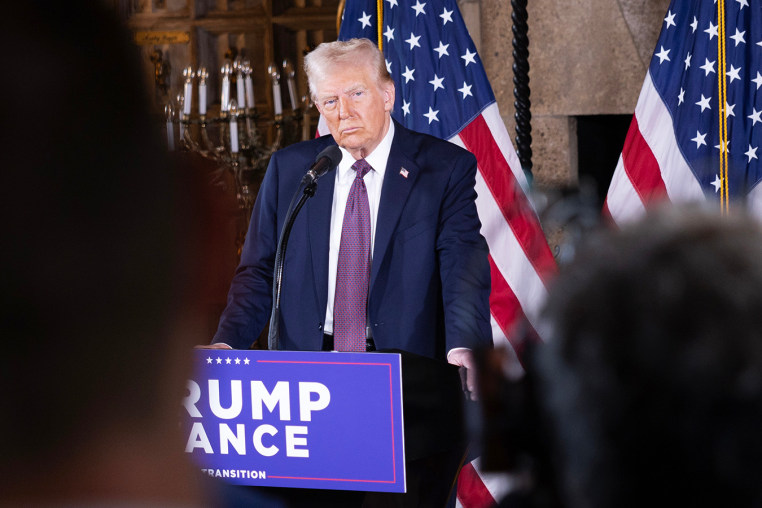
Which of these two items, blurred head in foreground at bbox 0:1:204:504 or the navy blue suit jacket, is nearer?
blurred head in foreground at bbox 0:1:204:504

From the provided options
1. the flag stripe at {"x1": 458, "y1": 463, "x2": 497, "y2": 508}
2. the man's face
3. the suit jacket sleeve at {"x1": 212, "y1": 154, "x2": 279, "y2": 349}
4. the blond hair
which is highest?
the blond hair

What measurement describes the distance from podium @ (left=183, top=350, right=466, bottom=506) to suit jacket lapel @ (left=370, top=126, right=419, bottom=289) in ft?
2.13

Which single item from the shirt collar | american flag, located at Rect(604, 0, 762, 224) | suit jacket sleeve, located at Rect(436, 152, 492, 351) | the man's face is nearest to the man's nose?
the man's face

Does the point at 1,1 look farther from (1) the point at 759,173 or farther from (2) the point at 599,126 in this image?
(2) the point at 599,126

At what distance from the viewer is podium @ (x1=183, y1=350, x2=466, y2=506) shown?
1846 millimetres

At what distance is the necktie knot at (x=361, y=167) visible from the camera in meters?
2.70

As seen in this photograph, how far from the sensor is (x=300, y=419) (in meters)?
1.88

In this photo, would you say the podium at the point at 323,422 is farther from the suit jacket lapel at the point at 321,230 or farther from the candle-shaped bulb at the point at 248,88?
the candle-shaped bulb at the point at 248,88

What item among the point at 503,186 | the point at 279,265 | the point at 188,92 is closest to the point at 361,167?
the point at 279,265

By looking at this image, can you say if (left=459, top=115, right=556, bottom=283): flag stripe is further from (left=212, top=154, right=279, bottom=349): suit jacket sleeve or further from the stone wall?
(left=212, top=154, right=279, bottom=349): suit jacket sleeve

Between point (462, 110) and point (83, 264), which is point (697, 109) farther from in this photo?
point (83, 264)

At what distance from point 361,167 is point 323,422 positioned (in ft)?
3.41

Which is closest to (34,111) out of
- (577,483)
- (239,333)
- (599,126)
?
(577,483)

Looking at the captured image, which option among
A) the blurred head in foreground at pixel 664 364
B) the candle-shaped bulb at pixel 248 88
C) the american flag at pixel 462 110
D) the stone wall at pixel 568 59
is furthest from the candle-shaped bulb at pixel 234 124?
the blurred head in foreground at pixel 664 364
